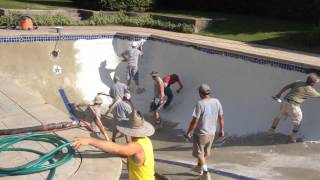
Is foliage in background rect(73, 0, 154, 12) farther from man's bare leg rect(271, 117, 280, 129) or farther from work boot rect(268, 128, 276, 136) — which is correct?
man's bare leg rect(271, 117, 280, 129)

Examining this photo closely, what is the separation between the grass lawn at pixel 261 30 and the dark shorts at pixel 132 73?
4.42 metres

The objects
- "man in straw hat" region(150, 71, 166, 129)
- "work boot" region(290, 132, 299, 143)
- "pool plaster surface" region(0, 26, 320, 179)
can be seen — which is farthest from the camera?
"man in straw hat" region(150, 71, 166, 129)

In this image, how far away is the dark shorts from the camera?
15.8m

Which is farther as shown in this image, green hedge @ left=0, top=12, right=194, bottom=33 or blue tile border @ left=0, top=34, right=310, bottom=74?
green hedge @ left=0, top=12, right=194, bottom=33

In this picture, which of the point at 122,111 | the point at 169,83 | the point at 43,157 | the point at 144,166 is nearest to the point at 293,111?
the point at 122,111

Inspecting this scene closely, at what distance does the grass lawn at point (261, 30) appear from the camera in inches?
694

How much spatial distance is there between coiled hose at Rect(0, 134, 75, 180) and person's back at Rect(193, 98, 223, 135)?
9.00 ft

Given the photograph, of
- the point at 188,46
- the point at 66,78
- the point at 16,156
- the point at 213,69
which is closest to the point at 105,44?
the point at 66,78

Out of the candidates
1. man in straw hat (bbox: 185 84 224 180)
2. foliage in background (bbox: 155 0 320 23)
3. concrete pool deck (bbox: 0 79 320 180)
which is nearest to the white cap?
concrete pool deck (bbox: 0 79 320 180)

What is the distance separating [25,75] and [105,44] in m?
3.00

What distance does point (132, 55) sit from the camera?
51.2 feet

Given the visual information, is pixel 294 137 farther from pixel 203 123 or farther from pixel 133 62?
pixel 133 62

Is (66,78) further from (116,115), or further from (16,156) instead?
(16,156)

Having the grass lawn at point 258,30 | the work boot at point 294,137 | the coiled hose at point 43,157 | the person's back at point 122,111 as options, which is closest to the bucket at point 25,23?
the grass lawn at point 258,30
